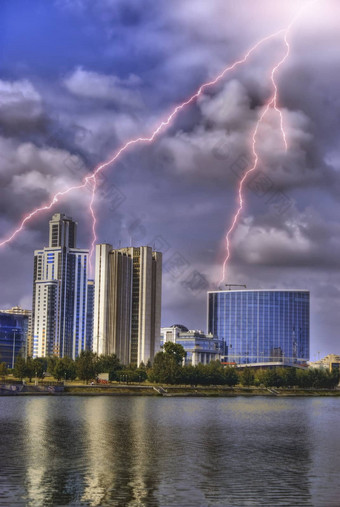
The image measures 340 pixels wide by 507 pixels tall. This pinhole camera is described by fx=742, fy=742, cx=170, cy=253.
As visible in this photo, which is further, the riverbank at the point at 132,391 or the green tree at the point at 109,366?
the green tree at the point at 109,366

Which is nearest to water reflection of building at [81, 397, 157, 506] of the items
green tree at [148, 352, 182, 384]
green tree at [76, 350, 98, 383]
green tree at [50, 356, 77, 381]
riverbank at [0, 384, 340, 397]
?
riverbank at [0, 384, 340, 397]

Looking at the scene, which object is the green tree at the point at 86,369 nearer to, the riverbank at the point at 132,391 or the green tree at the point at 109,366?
the riverbank at the point at 132,391

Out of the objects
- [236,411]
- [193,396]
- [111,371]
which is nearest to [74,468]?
[236,411]

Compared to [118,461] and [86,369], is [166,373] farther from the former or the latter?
[118,461]

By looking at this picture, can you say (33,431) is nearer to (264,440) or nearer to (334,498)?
(264,440)

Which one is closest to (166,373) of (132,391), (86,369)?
(86,369)

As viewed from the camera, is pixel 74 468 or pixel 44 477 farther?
pixel 74 468

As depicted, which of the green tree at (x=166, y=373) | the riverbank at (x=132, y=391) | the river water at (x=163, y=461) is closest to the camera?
the river water at (x=163, y=461)

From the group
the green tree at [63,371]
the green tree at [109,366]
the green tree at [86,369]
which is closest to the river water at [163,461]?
the green tree at [63,371]

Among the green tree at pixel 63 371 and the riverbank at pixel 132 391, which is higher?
the green tree at pixel 63 371
